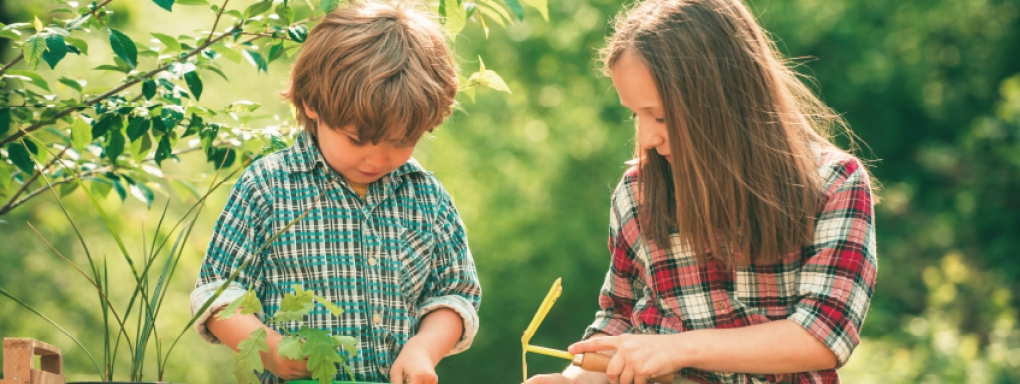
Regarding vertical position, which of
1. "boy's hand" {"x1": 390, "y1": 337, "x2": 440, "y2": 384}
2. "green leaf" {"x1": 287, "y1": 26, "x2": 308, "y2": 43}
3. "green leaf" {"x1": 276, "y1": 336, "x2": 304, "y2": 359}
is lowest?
"boy's hand" {"x1": 390, "y1": 337, "x2": 440, "y2": 384}

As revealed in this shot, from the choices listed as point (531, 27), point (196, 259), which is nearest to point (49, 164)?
point (196, 259)

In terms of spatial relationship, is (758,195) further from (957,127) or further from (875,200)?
(957,127)

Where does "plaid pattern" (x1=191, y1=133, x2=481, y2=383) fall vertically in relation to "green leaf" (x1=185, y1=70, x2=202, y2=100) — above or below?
below

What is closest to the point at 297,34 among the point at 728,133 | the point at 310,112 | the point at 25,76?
the point at 310,112

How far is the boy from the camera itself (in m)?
2.03

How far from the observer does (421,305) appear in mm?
2207

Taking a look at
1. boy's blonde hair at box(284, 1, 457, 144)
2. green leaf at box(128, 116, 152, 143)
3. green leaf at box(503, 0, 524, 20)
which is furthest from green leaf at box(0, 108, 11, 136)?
green leaf at box(503, 0, 524, 20)

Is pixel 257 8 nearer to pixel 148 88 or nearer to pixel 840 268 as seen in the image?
pixel 148 88

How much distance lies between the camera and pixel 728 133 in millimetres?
2035

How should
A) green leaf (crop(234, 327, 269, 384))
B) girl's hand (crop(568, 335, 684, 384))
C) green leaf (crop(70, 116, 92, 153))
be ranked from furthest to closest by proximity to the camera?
green leaf (crop(70, 116, 92, 153)) < girl's hand (crop(568, 335, 684, 384)) < green leaf (crop(234, 327, 269, 384))

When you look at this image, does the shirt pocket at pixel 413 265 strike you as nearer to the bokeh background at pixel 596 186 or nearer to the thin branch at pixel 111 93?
the thin branch at pixel 111 93

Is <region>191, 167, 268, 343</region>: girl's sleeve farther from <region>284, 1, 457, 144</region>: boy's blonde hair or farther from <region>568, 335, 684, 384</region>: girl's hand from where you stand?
<region>568, 335, 684, 384</region>: girl's hand

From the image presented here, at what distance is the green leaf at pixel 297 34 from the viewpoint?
7.52 ft

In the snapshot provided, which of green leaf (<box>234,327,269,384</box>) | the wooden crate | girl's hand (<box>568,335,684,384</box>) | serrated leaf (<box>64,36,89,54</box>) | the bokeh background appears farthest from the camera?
the bokeh background
